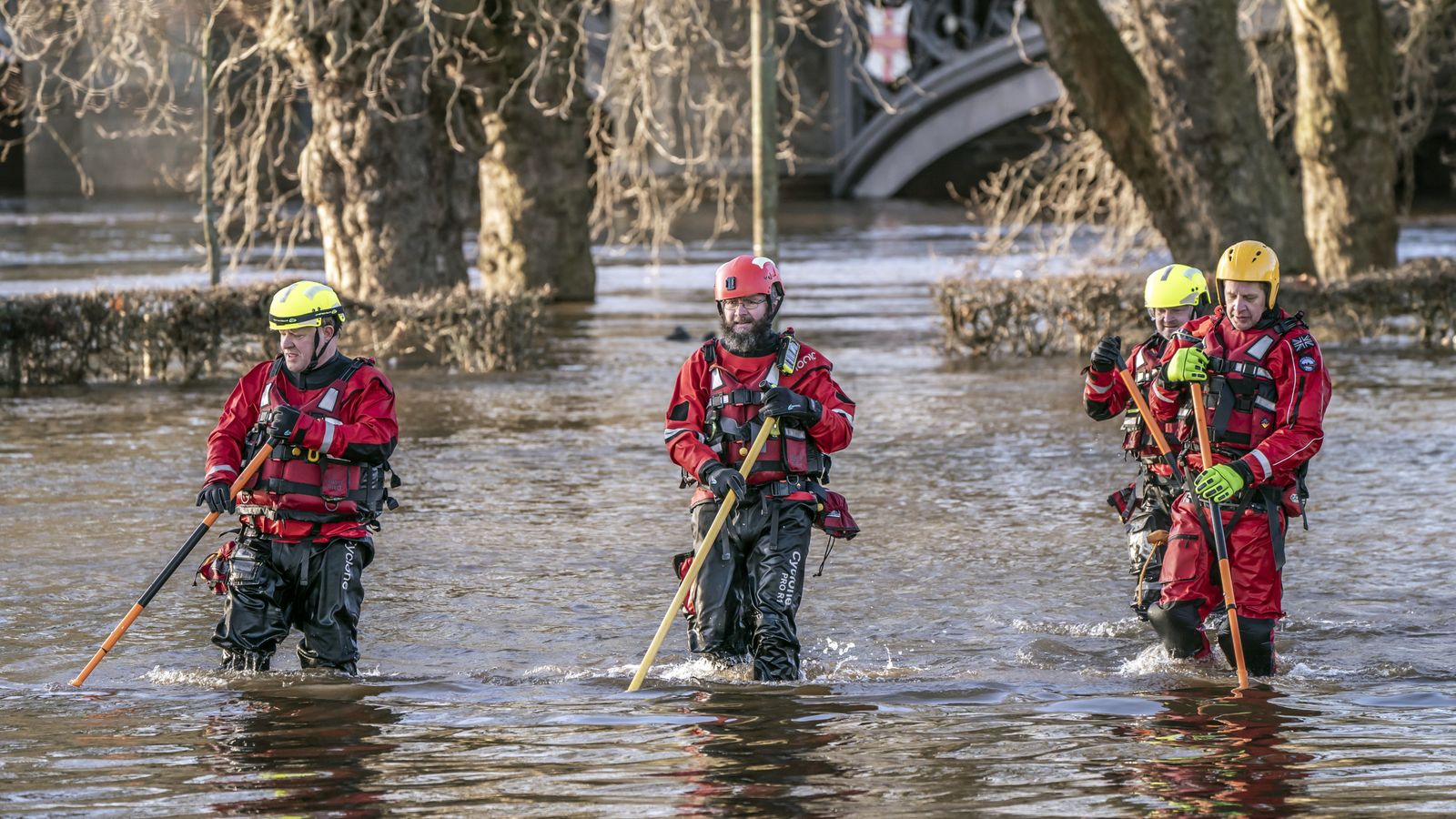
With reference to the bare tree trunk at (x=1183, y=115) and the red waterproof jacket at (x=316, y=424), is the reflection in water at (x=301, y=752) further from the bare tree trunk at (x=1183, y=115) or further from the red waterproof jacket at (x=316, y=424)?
the bare tree trunk at (x=1183, y=115)

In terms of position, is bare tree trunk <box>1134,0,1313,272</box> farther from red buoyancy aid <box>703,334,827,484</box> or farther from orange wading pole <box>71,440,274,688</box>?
orange wading pole <box>71,440,274,688</box>

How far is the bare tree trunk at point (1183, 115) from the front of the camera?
2033cm

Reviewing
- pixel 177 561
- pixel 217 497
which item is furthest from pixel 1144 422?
pixel 177 561

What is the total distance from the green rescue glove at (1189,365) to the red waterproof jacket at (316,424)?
287 centimetres

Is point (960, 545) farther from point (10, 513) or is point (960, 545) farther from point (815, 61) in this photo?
point (815, 61)

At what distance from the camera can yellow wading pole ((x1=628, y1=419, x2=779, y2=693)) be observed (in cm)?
786

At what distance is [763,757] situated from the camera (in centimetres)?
694

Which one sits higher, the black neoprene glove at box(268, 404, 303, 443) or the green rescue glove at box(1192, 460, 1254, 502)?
the black neoprene glove at box(268, 404, 303, 443)

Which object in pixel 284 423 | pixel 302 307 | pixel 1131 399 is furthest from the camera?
pixel 1131 399

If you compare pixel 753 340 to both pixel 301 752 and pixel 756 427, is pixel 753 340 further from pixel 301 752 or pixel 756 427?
pixel 301 752

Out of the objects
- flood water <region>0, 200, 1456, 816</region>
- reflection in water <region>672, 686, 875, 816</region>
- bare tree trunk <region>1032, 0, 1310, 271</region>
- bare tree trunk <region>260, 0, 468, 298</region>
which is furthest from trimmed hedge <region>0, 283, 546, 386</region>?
reflection in water <region>672, 686, 875, 816</region>

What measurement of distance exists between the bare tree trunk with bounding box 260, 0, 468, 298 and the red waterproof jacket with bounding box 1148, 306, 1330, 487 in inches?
474

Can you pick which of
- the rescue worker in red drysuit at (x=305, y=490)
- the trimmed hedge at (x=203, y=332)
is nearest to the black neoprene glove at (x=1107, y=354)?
the rescue worker in red drysuit at (x=305, y=490)

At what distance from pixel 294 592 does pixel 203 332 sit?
414 inches
